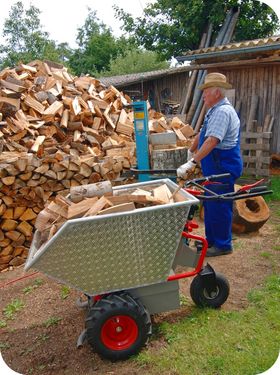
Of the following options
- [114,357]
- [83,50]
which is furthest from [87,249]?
[83,50]

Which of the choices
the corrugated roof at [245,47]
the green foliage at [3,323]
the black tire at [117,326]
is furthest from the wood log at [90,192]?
the corrugated roof at [245,47]

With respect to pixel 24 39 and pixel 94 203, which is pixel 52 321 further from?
pixel 24 39

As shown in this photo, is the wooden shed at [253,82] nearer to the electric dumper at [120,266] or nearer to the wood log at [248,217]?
the wood log at [248,217]

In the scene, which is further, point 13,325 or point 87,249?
point 13,325

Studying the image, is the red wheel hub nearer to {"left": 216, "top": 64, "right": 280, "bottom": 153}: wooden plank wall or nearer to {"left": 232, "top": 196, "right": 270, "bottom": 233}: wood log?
{"left": 232, "top": 196, "right": 270, "bottom": 233}: wood log

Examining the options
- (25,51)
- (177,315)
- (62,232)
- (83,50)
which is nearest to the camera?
(62,232)

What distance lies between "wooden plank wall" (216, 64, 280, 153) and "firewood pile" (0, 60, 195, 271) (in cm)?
246

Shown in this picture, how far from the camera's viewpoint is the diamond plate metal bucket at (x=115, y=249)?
244 centimetres

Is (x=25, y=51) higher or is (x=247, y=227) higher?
(x=25, y=51)

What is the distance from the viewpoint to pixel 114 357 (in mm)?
2631

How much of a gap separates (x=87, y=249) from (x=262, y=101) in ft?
23.0

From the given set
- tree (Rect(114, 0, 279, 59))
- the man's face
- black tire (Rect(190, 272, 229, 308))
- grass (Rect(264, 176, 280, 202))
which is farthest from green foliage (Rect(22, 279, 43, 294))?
tree (Rect(114, 0, 279, 59))

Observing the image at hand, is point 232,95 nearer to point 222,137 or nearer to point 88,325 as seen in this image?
point 222,137

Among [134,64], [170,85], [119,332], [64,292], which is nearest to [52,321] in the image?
[64,292]
